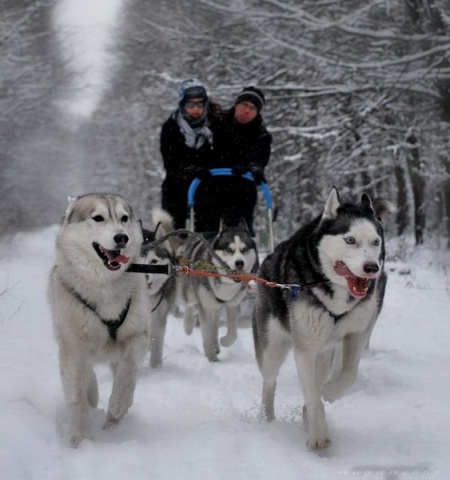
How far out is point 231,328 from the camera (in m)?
5.48

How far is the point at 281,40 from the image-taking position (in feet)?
24.4

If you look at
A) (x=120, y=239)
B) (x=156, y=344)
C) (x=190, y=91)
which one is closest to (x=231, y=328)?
(x=156, y=344)

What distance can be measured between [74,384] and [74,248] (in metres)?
0.63

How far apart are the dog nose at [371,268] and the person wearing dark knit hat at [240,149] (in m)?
3.46

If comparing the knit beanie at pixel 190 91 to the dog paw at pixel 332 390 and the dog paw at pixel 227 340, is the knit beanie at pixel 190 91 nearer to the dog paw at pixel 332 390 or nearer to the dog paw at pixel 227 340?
the dog paw at pixel 227 340

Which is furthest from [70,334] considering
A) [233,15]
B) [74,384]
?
[233,15]

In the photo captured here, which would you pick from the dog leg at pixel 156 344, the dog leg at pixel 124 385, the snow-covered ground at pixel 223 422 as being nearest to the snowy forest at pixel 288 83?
the dog leg at pixel 156 344

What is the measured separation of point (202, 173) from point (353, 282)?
3302 millimetres

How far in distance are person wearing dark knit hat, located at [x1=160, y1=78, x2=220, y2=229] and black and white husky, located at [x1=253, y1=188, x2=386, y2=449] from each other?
3.02 meters

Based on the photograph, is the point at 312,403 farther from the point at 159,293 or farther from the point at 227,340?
the point at 227,340

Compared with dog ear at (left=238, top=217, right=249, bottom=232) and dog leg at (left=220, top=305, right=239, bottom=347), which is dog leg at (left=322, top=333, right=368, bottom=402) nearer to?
dog leg at (left=220, top=305, right=239, bottom=347)

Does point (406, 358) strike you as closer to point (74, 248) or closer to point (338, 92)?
point (74, 248)

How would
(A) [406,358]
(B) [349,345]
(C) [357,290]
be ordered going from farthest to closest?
(A) [406,358] → (B) [349,345] → (C) [357,290]

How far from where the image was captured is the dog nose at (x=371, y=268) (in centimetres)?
257
